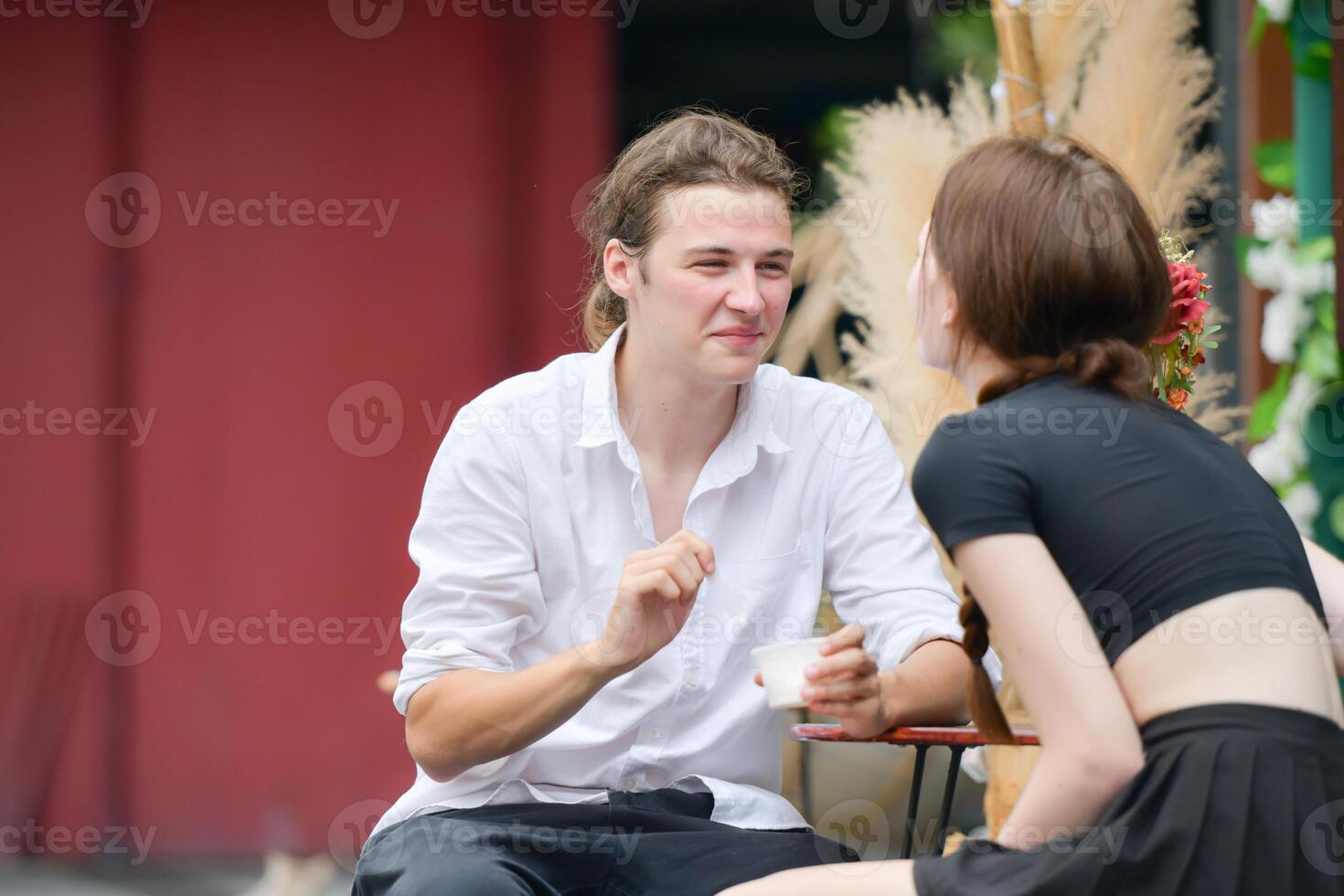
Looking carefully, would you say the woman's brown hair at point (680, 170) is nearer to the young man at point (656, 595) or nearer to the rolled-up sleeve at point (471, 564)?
the young man at point (656, 595)

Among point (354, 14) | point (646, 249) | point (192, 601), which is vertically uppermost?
point (354, 14)

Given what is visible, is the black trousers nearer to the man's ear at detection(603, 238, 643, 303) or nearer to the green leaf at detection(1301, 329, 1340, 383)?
the man's ear at detection(603, 238, 643, 303)

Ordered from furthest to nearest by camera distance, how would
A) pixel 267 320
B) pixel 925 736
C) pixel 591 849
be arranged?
pixel 267 320
pixel 591 849
pixel 925 736

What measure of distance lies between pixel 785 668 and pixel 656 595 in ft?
0.59

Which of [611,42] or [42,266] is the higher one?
[611,42]

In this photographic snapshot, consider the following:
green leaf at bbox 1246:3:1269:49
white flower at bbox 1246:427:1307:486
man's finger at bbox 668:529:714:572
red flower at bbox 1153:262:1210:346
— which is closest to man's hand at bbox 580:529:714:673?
man's finger at bbox 668:529:714:572

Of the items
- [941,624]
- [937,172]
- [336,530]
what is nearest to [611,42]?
[937,172]

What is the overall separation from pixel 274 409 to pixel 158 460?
14.6 inches

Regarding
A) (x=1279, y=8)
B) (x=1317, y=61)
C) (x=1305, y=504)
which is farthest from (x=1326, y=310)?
(x=1279, y=8)

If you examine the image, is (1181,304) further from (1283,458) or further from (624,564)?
(1283,458)

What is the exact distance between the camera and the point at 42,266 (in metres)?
4.35

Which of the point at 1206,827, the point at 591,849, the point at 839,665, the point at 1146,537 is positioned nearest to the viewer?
the point at 1206,827

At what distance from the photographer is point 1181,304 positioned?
2.22 metres

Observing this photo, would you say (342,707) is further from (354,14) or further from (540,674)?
(540,674)
